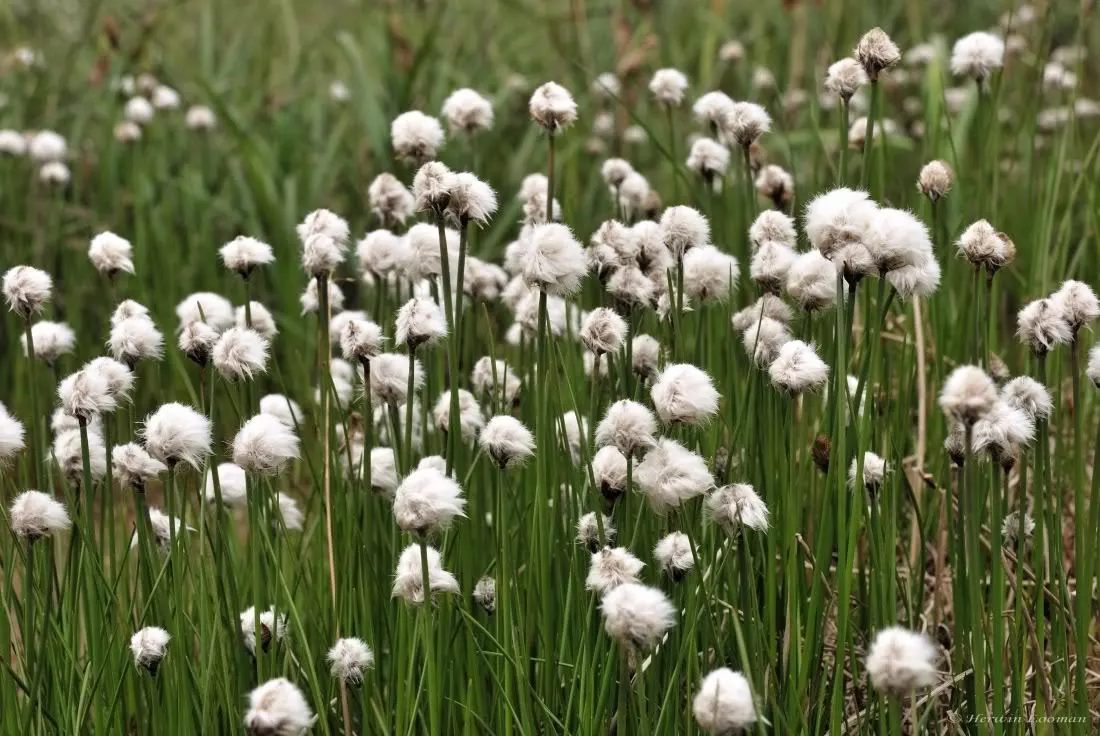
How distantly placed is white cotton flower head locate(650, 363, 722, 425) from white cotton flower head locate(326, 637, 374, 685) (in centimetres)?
51

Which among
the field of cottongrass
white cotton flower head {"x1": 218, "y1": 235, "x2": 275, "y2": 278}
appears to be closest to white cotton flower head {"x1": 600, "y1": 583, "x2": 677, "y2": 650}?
the field of cottongrass

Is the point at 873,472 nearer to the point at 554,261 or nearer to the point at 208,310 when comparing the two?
the point at 554,261

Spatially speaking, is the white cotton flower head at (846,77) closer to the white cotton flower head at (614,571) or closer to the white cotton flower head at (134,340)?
the white cotton flower head at (614,571)

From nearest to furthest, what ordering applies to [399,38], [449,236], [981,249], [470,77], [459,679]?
[981,249] < [459,679] < [449,236] < [399,38] < [470,77]

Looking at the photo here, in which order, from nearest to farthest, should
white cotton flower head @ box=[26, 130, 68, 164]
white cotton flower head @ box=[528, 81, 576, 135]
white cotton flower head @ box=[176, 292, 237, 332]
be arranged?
white cotton flower head @ box=[528, 81, 576, 135] → white cotton flower head @ box=[176, 292, 237, 332] → white cotton flower head @ box=[26, 130, 68, 164]

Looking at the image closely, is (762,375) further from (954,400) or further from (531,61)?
(531,61)

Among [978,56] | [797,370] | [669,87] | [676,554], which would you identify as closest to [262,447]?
[676,554]

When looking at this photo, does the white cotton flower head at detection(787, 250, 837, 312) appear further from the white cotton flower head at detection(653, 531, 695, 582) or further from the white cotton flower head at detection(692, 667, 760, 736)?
the white cotton flower head at detection(692, 667, 760, 736)

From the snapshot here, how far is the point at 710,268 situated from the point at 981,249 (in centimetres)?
46

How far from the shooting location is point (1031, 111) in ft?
10.8

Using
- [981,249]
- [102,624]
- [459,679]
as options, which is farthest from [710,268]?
[102,624]

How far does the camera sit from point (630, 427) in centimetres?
164

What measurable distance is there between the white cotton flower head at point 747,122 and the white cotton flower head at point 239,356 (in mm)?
952

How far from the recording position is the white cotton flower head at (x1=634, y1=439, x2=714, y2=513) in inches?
64.9
